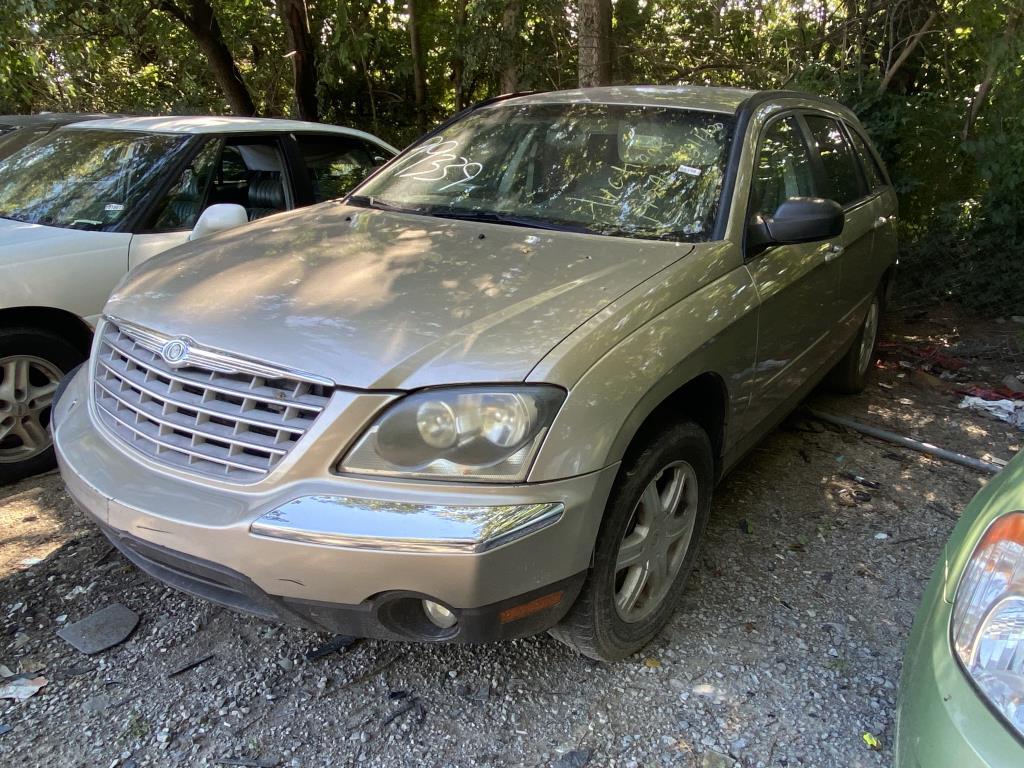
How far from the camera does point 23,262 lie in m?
3.47

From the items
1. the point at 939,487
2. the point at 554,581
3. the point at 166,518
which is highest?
the point at 166,518

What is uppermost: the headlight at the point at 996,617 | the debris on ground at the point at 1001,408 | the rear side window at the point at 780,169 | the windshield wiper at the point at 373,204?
the rear side window at the point at 780,169

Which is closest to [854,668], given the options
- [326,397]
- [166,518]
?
[326,397]

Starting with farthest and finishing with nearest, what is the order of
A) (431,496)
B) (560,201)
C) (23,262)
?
(23,262) → (560,201) → (431,496)

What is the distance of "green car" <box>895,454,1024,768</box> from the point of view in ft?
4.18

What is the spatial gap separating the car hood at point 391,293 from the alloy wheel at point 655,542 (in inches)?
24.9

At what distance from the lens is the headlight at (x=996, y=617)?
130 centimetres

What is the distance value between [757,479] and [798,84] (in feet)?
16.6

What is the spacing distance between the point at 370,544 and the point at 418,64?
9547mm

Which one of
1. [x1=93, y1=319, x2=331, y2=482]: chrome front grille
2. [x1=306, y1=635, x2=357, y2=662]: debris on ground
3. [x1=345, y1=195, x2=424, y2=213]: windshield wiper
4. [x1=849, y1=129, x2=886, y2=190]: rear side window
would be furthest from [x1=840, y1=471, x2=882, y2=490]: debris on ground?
[x1=93, y1=319, x2=331, y2=482]: chrome front grille

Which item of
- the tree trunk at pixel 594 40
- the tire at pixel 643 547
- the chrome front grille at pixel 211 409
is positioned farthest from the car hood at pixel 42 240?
the tree trunk at pixel 594 40

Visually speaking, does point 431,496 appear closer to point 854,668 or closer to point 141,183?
point 854,668

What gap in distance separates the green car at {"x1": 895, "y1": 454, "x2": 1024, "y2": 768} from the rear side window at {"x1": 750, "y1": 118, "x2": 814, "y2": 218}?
5.34 feet

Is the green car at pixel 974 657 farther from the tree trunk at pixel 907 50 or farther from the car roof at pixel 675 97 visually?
the tree trunk at pixel 907 50
